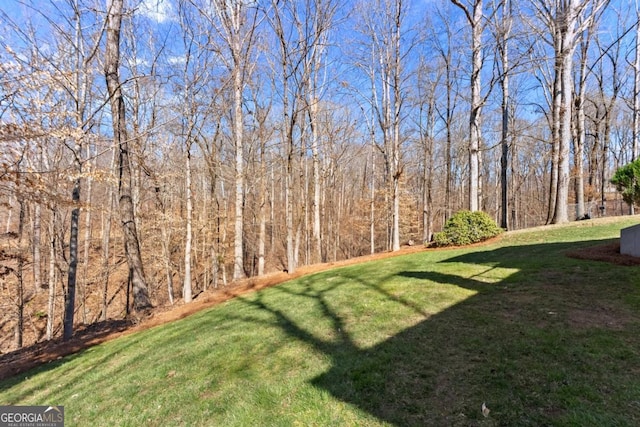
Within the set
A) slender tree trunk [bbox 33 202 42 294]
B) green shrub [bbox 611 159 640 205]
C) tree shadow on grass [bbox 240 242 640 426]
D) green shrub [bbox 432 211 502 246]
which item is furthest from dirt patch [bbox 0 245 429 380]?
green shrub [bbox 611 159 640 205]

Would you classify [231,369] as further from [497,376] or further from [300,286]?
[300,286]

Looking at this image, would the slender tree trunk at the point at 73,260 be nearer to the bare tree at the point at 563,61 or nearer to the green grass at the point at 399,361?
the green grass at the point at 399,361

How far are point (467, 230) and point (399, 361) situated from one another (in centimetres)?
771

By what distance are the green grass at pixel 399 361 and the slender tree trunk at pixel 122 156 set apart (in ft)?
8.68

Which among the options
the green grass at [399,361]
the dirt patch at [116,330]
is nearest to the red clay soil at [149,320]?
the dirt patch at [116,330]

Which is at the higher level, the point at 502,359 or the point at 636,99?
the point at 636,99

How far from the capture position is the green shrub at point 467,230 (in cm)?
944

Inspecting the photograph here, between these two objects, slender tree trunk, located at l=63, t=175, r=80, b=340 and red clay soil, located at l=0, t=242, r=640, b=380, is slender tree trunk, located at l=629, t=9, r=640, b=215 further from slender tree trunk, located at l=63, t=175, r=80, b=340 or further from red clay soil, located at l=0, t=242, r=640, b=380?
slender tree trunk, located at l=63, t=175, r=80, b=340

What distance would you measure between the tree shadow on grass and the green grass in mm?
13

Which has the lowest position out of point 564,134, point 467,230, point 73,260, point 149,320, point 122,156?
point 149,320

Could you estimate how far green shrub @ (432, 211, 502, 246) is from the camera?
372 inches

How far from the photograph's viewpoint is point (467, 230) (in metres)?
9.48

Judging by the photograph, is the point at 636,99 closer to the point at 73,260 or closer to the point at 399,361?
the point at 399,361

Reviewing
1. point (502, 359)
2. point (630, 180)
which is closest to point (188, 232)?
point (502, 359)
